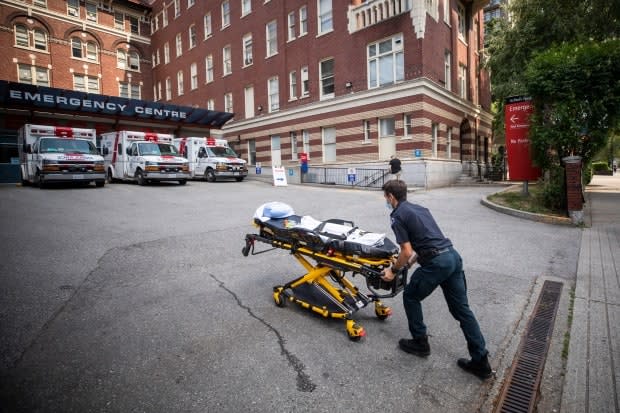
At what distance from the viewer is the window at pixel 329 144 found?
2370cm

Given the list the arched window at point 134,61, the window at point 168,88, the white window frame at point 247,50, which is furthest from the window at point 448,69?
the arched window at point 134,61

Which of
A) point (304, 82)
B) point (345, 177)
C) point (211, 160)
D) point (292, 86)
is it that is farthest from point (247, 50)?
point (345, 177)

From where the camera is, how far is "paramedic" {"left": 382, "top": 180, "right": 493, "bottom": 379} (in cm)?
326

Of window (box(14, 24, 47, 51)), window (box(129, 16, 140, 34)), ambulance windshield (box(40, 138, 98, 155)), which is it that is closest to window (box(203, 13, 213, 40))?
window (box(129, 16, 140, 34))

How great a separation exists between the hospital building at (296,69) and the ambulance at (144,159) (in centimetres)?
718

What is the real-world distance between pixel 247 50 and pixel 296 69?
20.8 ft

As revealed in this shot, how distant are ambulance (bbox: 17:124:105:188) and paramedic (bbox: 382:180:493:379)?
16586 mm

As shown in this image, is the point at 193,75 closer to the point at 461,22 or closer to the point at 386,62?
the point at 386,62

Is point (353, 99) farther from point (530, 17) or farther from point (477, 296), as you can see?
point (477, 296)

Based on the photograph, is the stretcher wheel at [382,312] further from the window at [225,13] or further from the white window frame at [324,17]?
the window at [225,13]

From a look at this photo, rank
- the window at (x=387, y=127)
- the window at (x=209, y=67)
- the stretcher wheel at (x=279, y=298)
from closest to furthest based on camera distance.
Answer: the stretcher wheel at (x=279, y=298), the window at (x=387, y=127), the window at (x=209, y=67)

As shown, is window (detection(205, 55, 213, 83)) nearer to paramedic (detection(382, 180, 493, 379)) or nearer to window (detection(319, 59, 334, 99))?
window (detection(319, 59, 334, 99))

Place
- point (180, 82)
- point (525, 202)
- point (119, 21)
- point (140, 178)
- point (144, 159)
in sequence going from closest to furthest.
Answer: point (525, 202) < point (144, 159) < point (140, 178) < point (180, 82) < point (119, 21)

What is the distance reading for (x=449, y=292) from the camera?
11.1ft
